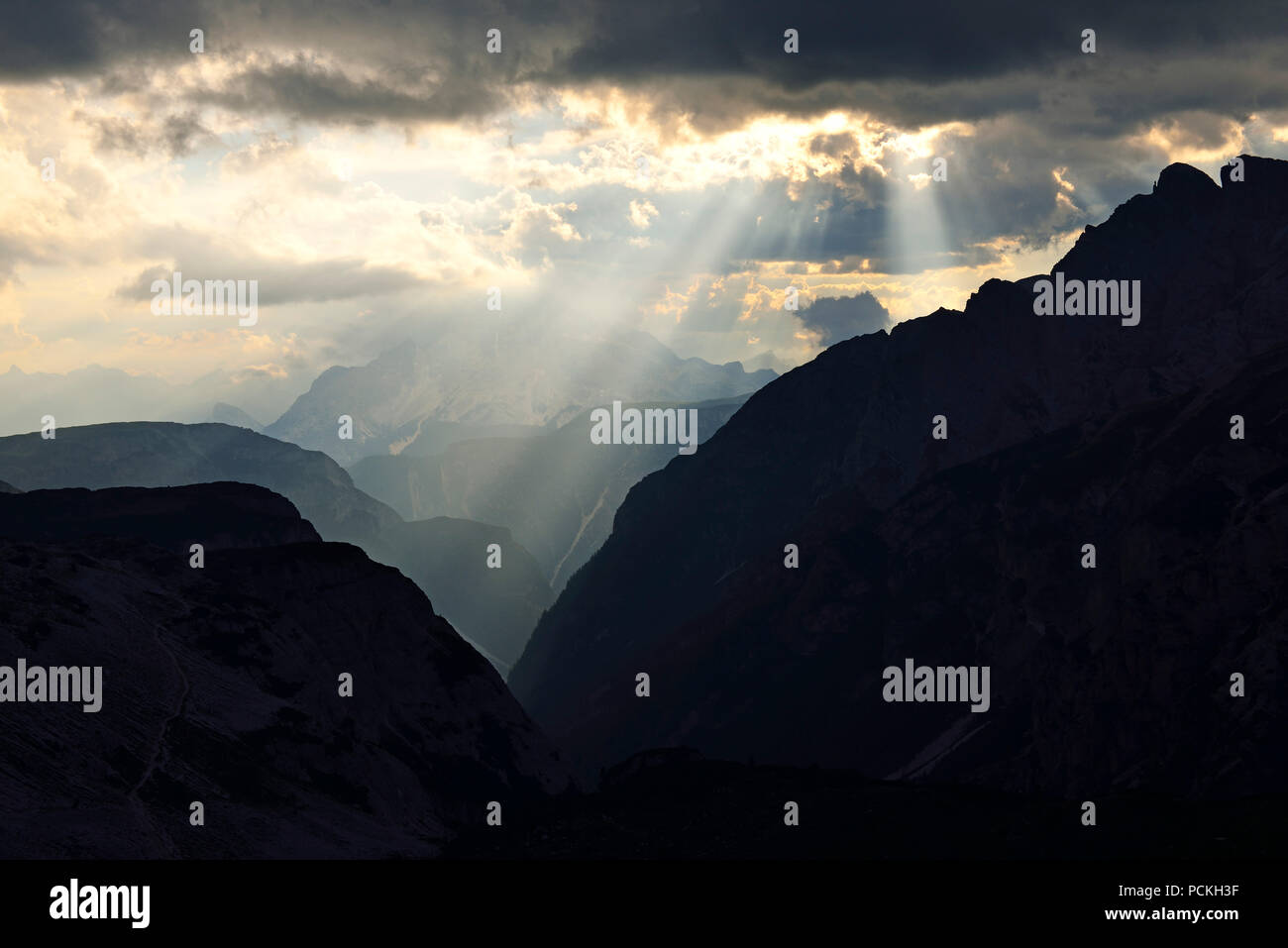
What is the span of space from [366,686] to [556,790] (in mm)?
29161

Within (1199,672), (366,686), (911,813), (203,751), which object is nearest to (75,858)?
(203,751)

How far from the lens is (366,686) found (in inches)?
7530

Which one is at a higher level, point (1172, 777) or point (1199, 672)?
point (1199, 672)

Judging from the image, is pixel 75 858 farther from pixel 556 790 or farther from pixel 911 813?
pixel 556 790

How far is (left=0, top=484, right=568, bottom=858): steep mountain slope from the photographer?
121 m

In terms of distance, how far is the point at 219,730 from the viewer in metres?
147

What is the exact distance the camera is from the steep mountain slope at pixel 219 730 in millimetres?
121125
